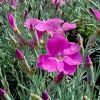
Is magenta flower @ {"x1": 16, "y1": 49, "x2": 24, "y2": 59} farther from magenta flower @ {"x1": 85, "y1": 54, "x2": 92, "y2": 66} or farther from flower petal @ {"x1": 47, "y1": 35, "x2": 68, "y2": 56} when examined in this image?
magenta flower @ {"x1": 85, "y1": 54, "x2": 92, "y2": 66}

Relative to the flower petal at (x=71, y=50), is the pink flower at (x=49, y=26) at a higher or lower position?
higher

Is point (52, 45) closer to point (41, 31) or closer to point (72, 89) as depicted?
point (41, 31)

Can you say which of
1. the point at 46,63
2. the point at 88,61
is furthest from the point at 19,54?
the point at 88,61

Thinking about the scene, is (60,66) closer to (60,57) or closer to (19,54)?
(60,57)

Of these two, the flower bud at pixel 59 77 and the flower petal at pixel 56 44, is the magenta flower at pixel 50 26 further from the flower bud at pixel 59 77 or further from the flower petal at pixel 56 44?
the flower bud at pixel 59 77

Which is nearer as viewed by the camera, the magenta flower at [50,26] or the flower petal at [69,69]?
the flower petal at [69,69]

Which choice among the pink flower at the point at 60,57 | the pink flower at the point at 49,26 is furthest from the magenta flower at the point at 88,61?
the pink flower at the point at 49,26

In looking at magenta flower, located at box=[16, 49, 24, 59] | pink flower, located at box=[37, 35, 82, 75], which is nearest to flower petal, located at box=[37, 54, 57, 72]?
pink flower, located at box=[37, 35, 82, 75]

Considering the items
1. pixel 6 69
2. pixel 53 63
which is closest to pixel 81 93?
pixel 53 63
